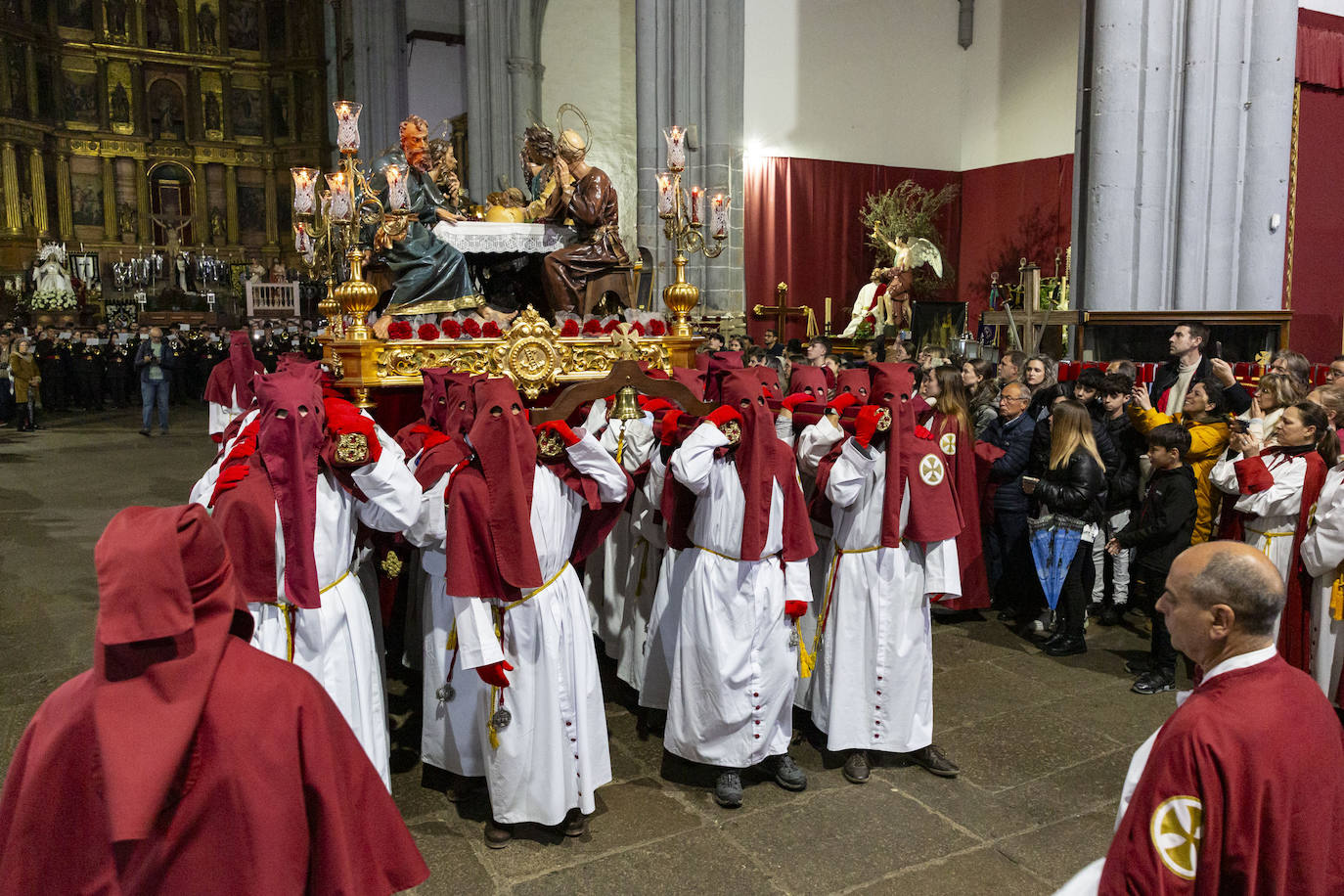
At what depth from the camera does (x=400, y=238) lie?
671cm

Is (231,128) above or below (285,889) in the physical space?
above

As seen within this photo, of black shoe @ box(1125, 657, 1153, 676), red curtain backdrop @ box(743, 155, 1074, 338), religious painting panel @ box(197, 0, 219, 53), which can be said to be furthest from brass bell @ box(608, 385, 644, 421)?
religious painting panel @ box(197, 0, 219, 53)

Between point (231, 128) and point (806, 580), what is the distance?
30196 millimetres

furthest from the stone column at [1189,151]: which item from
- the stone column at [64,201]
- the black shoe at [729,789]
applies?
the stone column at [64,201]

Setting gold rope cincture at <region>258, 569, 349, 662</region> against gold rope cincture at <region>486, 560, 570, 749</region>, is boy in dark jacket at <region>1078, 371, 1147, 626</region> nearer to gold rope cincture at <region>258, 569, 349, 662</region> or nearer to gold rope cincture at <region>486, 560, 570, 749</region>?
gold rope cincture at <region>486, 560, 570, 749</region>

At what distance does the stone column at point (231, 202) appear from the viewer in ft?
95.6

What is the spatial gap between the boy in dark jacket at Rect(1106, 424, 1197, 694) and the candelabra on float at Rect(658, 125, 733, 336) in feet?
10.2

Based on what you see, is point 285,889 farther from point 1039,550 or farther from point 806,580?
point 1039,550

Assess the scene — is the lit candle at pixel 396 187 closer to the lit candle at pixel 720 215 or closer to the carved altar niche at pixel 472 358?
the carved altar niche at pixel 472 358

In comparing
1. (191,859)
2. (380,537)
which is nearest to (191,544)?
(191,859)

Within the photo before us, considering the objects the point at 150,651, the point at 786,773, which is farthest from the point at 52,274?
the point at 150,651

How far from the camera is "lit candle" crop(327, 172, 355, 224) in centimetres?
559

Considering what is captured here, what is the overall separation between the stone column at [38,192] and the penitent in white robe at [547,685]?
28432 mm

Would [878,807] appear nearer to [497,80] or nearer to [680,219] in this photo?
[680,219]
